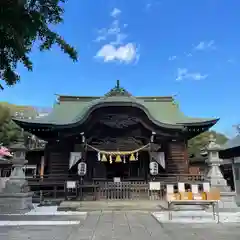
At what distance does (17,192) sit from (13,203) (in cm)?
48

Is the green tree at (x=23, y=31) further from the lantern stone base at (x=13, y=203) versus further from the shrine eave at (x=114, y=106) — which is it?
the shrine eave at (x=114, y=106)

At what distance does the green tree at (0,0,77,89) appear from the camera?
3.36 m

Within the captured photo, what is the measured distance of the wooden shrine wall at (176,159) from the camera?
16.0 meters

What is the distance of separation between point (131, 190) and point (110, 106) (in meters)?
4.59

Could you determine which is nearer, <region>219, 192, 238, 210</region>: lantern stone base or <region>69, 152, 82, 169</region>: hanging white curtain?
<region>219, 192, 238, 210</region>: lantern stone base

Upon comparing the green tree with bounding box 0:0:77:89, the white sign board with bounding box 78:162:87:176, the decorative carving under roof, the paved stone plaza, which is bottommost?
the paved stone plaza

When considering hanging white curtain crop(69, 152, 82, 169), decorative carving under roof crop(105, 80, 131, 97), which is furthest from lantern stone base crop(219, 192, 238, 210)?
decorative carving under roof crop(105, 80, 131, 97)

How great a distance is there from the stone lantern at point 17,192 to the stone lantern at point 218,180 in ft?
24.9

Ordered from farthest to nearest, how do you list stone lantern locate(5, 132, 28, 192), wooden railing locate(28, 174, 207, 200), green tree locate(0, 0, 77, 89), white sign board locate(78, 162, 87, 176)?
white sign board locate(78, 162, 87, 176)
wooden railing locate(28, 174, 207, 200)
stone lantern locate(5, 132, 28, 192)
green tree locate(0, 0, 77, 89)

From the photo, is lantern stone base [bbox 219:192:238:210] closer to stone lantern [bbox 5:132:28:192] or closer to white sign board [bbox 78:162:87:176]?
white sign board [bbox 78:162:87:176]

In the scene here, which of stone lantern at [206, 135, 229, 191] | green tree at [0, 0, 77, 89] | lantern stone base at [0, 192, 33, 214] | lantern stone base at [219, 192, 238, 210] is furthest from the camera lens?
stone lantern at [206, 135, 229, 191]

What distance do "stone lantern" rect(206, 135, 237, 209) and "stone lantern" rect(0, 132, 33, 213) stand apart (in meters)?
7.59

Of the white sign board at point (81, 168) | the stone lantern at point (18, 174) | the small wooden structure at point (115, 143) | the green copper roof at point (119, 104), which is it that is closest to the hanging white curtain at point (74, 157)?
the small wooden structure at point (115, 143)

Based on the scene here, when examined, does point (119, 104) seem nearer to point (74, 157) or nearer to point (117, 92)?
point (117, 92)
